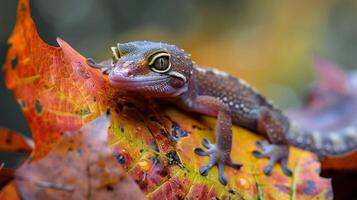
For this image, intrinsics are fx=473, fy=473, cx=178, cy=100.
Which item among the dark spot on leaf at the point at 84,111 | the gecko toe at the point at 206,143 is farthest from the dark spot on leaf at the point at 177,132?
the dark spot on leaf at the point at 84,111

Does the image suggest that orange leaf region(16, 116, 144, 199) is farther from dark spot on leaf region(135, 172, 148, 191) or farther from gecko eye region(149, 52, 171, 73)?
gecko eye region(149, 52, 171, 73)

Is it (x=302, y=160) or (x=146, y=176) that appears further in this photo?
(x=302, y=160)

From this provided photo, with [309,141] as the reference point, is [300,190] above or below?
above

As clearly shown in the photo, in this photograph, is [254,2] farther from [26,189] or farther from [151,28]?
[26,189]

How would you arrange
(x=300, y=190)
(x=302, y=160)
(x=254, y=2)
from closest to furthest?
(x=300, y=190) → (x=302, y=160) → (x=254, y=2)

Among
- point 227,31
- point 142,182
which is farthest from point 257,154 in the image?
point 227,31

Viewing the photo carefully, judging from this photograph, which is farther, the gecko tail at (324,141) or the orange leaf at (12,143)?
the gecko tail at (324,141)

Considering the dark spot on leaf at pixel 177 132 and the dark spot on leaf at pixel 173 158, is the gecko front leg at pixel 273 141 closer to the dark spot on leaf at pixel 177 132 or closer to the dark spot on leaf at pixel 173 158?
the dark spot on leaf at pixel 177 132

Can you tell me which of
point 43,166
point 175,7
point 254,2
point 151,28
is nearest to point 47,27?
point 151,28
